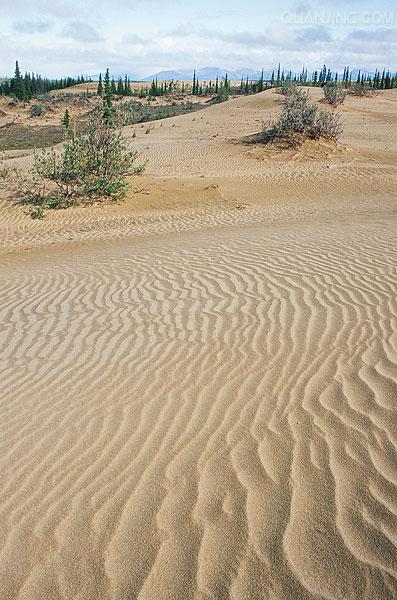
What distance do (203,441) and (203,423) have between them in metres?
0.23

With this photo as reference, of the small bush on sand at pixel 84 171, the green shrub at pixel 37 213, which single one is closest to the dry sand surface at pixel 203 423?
the green shrub at pixel 37 213

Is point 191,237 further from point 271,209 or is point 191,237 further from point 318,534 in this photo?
point 318,534

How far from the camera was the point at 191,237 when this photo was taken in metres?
10.4

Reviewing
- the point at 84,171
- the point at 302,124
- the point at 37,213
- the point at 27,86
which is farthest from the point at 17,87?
the point at 37,213

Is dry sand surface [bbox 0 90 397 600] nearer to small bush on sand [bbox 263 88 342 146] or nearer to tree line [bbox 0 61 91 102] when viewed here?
small bush on sand [bbox 263 88 342 146]

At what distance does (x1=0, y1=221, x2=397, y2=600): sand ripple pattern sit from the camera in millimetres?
2281

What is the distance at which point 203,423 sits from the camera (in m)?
3.47

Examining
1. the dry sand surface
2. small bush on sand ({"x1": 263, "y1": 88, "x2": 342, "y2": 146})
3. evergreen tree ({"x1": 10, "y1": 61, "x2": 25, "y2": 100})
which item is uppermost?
evergreen tree ({"x1": 10, "y1": 61, "x2": 25, "y2": 100})

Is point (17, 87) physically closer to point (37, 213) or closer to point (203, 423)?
point (37, 213)

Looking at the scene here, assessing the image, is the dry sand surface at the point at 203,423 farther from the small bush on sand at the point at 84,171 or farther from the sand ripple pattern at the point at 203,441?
the small bush on sand at the point at 84,171

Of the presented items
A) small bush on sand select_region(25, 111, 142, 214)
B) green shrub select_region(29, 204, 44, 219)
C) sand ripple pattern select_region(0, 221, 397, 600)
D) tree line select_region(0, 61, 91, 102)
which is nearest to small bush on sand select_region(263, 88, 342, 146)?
small bush on sand select_region(25, 111, 142, 214)

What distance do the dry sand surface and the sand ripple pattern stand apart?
12 mm

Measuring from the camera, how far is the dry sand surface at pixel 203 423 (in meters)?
2.30

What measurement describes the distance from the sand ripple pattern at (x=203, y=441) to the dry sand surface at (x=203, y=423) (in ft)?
0.04
